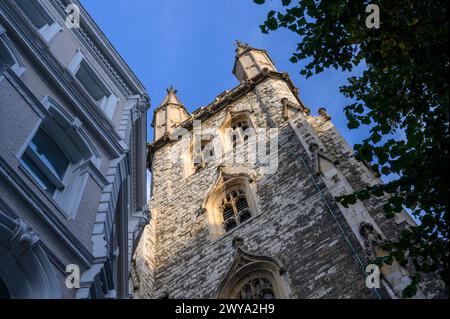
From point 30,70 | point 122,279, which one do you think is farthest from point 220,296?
point 30,70

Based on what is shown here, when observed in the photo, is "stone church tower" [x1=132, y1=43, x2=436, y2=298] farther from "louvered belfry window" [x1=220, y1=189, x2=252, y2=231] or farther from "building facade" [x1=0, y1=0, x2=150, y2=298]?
"building facade" [x1=0, y1=0, x2=150, y2=298]

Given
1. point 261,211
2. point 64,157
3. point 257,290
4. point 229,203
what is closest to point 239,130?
point 229,203

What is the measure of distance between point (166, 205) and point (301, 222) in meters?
8.40

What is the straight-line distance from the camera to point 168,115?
112 ft

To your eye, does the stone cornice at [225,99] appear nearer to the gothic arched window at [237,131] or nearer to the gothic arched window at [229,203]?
the gothic arched window at [237,131]

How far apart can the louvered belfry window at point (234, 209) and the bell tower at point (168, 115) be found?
9565 mm

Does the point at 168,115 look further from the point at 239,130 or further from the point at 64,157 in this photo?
the point at 64,157

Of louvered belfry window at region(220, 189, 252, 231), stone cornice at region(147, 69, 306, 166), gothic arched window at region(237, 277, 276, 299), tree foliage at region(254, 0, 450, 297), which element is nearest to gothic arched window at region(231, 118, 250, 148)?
stone cornice at region(147, 69, 306, 166)

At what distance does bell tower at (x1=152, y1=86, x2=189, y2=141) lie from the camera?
32.6m

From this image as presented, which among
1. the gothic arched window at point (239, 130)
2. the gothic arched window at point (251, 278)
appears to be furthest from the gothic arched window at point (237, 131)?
the gothic arched window at point (251, 278)

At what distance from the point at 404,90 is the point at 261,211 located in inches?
427

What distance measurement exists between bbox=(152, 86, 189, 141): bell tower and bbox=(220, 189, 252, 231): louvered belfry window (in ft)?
31.4

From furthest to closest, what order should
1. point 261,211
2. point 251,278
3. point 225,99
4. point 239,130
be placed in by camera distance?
point 225,99 → point 239,130 → point 261,211 → point 251,278
